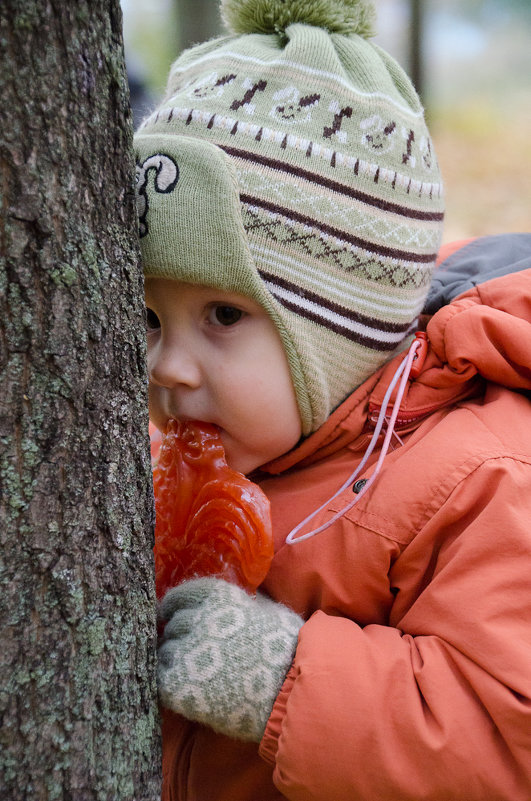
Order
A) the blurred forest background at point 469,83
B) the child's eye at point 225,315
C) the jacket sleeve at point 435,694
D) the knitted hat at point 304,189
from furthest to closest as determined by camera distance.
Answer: the blurred forest background at point 469,83 < the child's eye at point 225,315 < the knitted hat at point 304,189 < the jacket sleeve at point 435,694

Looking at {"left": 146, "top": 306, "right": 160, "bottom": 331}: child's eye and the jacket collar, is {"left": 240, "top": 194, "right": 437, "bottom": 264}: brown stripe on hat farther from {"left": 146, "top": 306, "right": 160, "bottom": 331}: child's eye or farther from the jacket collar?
{"left": 146, "top": 306, "right": 160, "bottom": 331}: child's eye

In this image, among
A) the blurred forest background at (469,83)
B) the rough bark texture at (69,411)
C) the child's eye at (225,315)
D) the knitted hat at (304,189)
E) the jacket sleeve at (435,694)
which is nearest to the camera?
the rough bark texture at (69,411)

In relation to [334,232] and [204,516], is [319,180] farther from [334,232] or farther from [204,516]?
[204,516]

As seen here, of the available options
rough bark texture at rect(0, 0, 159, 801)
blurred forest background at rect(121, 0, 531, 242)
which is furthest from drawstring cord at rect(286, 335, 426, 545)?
blurred forest background at rect(121, 0, 531, 242)

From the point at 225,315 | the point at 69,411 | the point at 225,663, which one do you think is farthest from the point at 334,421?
the point at 69,411

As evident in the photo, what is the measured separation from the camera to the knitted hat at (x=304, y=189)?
5.17ft

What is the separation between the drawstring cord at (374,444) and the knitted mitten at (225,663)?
0.80ft

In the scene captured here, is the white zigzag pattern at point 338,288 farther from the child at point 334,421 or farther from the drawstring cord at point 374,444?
the drawstring cord at point 374,444

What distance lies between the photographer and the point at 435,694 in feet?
4.47

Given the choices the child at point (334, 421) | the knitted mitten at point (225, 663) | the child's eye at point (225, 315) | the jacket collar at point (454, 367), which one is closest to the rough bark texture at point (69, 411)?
the knitted mitten at point (225, 663)

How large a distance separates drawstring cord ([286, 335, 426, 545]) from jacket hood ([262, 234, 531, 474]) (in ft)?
0.11

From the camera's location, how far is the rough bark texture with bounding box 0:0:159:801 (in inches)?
40.0

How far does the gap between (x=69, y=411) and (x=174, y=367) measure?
55 centimetres

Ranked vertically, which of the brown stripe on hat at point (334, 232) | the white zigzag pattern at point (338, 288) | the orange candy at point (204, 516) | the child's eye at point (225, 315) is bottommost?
the orange candy at point (204, 516)
